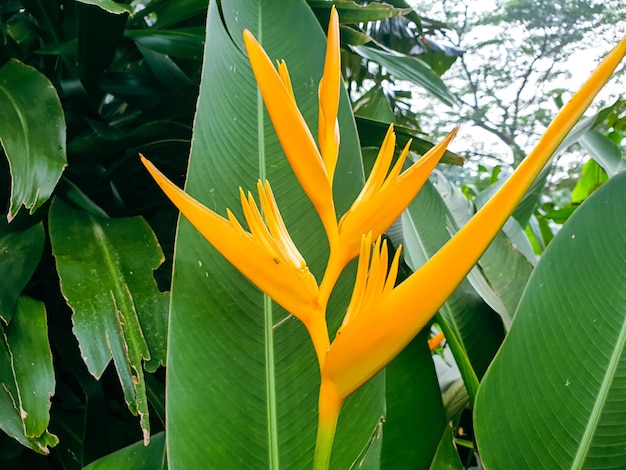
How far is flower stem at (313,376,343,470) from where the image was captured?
0.70 ft

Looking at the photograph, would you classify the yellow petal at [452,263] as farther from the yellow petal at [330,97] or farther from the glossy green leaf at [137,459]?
the glossy green leaf at [137,459]

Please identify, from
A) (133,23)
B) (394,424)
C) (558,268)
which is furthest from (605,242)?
(133,23)

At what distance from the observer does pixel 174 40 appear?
1.95ft

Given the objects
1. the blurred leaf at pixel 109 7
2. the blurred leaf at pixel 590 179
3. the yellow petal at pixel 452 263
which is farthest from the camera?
the blurred leaf at pixel 590 179

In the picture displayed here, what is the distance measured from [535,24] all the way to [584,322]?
343 centimetres

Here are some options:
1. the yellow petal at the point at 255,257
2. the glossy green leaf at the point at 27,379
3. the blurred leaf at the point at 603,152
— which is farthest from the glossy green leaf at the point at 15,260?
the blurred leaf at the point at 603,152

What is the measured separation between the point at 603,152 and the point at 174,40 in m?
0.65

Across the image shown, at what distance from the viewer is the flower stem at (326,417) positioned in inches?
8.4

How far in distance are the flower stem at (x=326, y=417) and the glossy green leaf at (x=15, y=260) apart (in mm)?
267

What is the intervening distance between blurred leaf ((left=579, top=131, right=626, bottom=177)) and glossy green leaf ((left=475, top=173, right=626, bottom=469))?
1.44ft

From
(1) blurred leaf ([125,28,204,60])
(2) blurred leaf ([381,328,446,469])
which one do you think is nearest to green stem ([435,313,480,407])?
(2) blurred leaf ([381,328,446,469])

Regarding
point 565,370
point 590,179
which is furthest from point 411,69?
point 590,179

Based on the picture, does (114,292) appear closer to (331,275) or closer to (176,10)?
(331,275)

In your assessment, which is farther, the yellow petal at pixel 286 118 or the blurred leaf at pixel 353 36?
the blurred leaf at pixel 353 36
